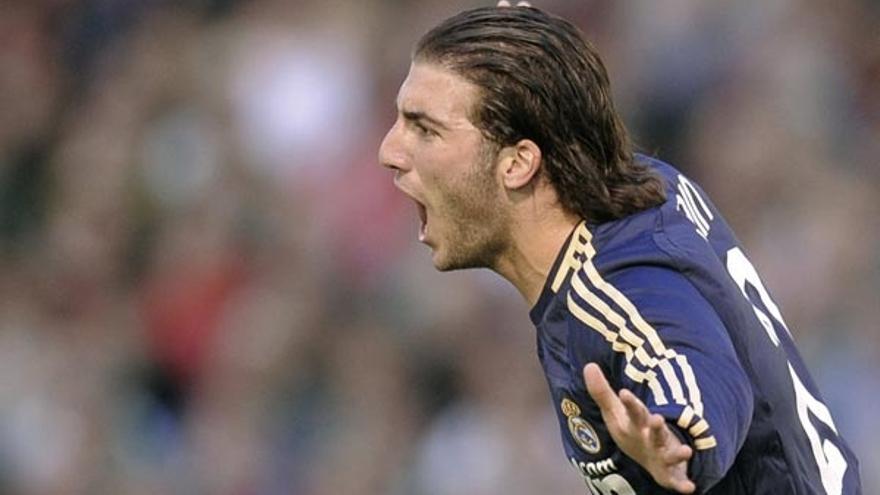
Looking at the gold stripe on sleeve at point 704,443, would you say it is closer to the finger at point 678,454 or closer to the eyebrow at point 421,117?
the finger at point 678,454

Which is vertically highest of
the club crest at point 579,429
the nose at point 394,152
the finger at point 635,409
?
the nose at point 394,152

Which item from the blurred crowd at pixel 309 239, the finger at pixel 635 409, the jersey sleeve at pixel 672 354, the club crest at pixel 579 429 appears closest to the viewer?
the finger at pixel 635 409

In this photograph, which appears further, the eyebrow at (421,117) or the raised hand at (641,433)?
the eyebrow at (421,117)

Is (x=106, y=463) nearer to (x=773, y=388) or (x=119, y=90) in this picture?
(x=119, y=90)

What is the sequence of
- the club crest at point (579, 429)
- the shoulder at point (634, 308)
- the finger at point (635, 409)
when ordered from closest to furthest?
the finger at point (635, 409) → the shoulder at point (634, 308) → the club crest at point (579, 429)

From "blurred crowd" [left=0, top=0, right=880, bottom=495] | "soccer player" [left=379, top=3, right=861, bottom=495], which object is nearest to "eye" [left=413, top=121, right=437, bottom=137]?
"soccer player" [left=379, top=3, right=861, bottom=495]

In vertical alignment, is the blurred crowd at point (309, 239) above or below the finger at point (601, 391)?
below

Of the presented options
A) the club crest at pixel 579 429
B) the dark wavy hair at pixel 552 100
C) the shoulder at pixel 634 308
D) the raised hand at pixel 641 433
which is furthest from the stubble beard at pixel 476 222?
the raised hand at pixel 641 433

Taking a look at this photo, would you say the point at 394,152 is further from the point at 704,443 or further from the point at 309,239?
the point at 309,239

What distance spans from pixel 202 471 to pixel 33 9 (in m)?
3.06

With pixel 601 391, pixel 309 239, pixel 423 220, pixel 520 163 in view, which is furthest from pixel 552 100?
pixel 309 239

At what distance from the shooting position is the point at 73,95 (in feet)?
32.5

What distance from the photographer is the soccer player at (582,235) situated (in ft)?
13.1

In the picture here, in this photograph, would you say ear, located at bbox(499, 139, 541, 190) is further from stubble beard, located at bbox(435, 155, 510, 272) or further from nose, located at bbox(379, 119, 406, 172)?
nose, located at bbox(379, 119, 406, 172)
